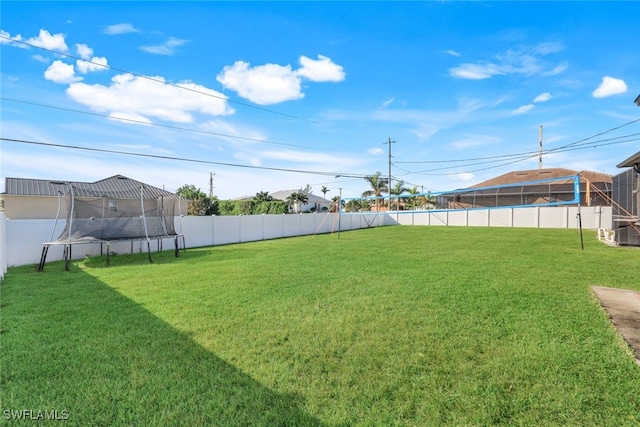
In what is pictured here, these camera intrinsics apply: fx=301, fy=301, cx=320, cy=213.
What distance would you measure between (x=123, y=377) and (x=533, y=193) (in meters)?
28.5

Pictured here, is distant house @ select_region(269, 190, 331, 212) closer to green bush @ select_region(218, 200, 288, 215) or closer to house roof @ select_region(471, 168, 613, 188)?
green bush @ select_region(218, 200, 288, 215)

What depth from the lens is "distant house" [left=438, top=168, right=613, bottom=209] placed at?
22797mm

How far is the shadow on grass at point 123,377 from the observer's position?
6.40 feet

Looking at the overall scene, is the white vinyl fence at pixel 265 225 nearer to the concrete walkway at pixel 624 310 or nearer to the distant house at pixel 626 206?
the distant house at pixel 626 206

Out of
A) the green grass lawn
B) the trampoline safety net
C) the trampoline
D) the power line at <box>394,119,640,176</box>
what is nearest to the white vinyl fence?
the trampoline

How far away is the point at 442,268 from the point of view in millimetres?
6793

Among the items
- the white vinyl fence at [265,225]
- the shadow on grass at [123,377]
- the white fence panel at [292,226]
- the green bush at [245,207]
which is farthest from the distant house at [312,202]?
the shadow on grass at [123,377]

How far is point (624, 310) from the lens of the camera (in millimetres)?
3891

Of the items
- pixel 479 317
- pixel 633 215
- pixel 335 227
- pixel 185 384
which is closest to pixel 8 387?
pixel 185 384

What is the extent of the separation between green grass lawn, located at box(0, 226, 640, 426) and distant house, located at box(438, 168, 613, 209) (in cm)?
2027

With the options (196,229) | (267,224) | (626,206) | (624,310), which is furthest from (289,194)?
(624,310)

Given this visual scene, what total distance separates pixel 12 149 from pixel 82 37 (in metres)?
4.16

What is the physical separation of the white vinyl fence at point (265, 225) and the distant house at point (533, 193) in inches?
73.2

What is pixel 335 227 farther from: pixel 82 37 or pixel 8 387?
pixel 8 387
